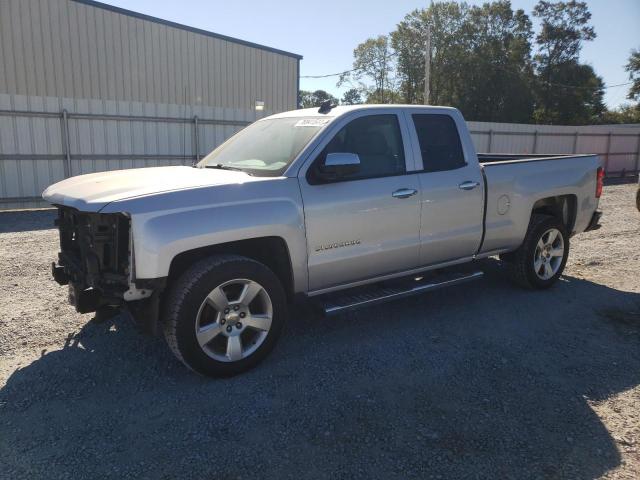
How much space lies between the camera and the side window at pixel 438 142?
4.73m

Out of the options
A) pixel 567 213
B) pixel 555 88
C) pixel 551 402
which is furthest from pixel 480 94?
pixel 551 402

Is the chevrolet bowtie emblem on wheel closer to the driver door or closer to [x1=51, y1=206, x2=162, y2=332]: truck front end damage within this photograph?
the driver door

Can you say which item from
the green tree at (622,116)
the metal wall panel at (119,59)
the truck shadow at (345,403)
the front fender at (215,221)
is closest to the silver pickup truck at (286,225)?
the front fender at (215,221)

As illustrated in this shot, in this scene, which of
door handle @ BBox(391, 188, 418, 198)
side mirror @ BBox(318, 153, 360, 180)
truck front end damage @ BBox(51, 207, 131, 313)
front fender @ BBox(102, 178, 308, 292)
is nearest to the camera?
front fender @ BBox(102, 178, 308, 292)

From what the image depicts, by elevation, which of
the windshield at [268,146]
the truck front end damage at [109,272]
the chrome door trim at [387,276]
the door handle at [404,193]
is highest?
the windshield at [268,146]

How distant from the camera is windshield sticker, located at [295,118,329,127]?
4285mm

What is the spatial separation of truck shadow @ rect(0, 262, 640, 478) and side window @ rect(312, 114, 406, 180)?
56.4 inches

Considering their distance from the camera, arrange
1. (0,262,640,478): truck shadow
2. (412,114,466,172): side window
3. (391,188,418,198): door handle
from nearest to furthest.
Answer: (0,262,640,478): truck shadow → (391,188,418,198): door handle → (412,114,466,172): side window

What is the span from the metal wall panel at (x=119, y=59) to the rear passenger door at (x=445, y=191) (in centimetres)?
1449

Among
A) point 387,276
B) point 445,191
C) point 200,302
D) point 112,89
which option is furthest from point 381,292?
point 112,89

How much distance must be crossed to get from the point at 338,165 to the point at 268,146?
0.89 m

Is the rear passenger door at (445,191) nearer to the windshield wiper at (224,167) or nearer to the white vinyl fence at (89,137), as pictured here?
the windshield wiper at (224,167)

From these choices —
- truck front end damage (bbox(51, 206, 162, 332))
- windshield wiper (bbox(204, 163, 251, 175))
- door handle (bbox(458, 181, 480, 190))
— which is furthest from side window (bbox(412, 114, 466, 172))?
truck front end damage (bbox(51, 206, 162, 332))

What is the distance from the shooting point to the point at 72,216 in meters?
3.91
